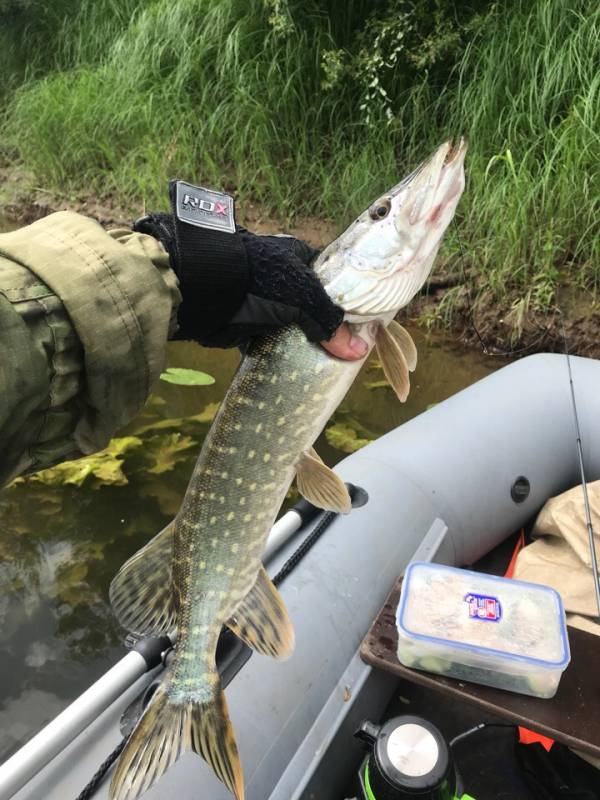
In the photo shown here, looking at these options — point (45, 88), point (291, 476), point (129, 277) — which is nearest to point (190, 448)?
point (291, 476)

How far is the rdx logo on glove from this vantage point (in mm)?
1072

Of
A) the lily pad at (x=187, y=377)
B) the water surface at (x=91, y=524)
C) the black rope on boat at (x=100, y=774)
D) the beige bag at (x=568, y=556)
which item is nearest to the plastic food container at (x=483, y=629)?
the beige bag at (x=568, y=556)

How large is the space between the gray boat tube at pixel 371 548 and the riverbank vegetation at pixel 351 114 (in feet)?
5.00

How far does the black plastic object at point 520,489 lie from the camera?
201 cm

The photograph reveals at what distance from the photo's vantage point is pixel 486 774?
4.48ft

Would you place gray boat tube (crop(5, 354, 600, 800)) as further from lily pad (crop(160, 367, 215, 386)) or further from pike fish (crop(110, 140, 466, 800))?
lily pad (crop(160, 367, 215, 386))

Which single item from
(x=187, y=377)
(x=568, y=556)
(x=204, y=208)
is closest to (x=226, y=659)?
(x=204, y=208)

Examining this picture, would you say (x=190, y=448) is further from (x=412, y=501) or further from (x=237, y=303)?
(x=237, y=303)

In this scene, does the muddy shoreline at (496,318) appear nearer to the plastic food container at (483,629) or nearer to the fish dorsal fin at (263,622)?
the plastic food container at (483,629)

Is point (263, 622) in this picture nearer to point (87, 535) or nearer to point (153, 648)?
point (153, 648)

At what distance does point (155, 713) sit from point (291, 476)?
1.52ft

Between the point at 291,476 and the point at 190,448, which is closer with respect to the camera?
the point at 291,476

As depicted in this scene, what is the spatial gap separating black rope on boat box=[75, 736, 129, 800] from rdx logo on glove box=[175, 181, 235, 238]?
34.0 inches

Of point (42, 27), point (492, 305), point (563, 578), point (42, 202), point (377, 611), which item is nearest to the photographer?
point (377, 611)
